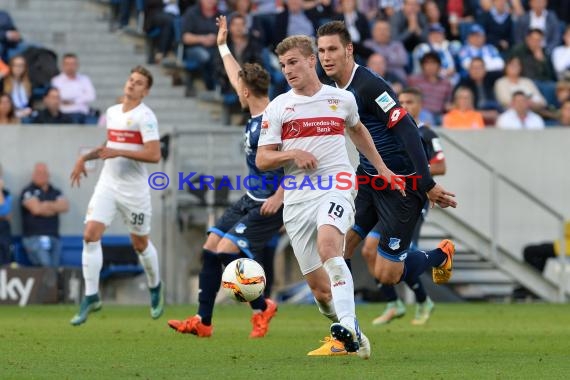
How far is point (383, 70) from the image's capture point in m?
22.4

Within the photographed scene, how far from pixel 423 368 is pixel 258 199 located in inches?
148

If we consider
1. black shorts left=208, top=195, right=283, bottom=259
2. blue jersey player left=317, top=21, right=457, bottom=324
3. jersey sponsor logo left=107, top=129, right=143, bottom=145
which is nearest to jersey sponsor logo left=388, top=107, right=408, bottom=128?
blue jersey player left=317, top=21, right=457, bottom=324

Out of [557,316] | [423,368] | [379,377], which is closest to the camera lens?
[379,377]

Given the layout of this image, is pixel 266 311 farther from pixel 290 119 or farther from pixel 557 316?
pixel 557 316

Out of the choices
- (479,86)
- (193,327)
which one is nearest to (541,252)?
(479,86)

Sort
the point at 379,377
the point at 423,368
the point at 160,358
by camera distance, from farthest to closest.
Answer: the point at 160,358, the point at 423,368, the point at 379,377

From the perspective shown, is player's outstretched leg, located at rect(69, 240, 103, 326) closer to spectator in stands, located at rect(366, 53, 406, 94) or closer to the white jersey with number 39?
the white jersey with number 39

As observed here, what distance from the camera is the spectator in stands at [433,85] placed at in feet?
74.4

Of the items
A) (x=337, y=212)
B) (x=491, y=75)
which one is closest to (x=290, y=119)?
(x=337, y=212)

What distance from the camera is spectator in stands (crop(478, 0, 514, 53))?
25.0 metres

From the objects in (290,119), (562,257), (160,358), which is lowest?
(562,257)

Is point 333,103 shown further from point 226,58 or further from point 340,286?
point 226,58

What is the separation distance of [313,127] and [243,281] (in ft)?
5.33

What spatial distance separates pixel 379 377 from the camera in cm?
877
